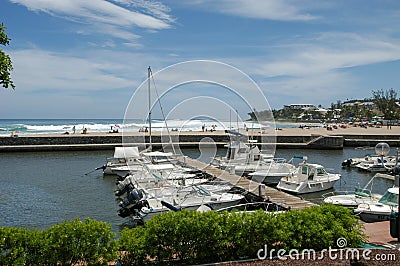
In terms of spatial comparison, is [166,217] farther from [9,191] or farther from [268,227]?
[9,191]

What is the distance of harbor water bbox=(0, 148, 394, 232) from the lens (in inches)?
770

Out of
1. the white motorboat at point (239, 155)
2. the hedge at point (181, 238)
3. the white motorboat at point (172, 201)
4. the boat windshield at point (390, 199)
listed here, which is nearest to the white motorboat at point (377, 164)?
the white motorboat at point (239, 155)

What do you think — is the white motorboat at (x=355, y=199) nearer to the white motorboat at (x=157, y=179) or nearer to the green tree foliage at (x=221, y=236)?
the white motorboat at (x=157, y=179)

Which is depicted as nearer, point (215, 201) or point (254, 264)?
point (254, 264)

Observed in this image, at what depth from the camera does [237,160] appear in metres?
30.3

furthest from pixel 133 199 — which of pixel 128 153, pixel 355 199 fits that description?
pixel 128 153

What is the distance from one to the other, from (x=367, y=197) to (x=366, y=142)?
3901cm

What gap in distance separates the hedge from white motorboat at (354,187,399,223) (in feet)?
25.2

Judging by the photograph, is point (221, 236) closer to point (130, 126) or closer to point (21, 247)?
point (21, 247)

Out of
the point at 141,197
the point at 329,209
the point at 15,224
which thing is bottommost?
the point at 15,224

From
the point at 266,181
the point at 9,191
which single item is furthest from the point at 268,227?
the point at 9,191

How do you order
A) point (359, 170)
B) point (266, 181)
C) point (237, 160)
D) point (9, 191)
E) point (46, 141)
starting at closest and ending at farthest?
point (9, 191) → point (266, 181) → point (237, 160) → point (359, 170) → point (46, 141)

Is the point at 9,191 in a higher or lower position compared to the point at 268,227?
lower

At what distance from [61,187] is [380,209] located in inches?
791
